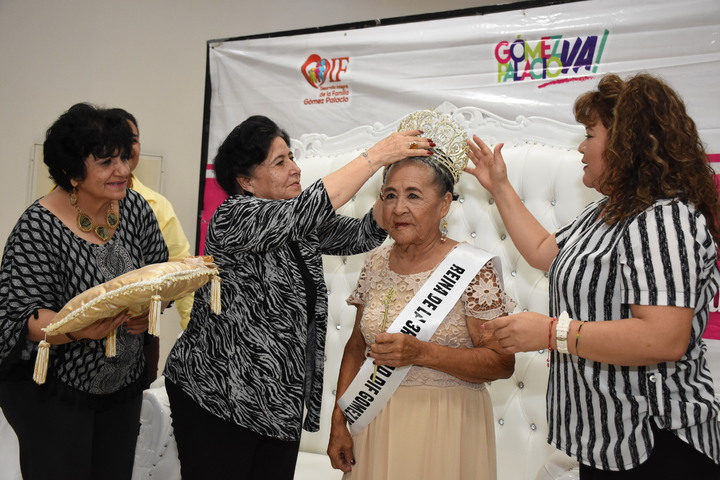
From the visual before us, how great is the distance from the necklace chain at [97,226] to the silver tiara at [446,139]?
1.02 metres

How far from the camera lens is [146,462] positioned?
9.57 ft

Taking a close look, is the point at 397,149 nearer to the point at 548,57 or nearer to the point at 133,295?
the point at 133,295

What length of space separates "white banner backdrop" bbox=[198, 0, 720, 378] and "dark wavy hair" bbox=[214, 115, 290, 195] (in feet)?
4.26

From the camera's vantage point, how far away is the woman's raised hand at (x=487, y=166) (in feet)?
8.20

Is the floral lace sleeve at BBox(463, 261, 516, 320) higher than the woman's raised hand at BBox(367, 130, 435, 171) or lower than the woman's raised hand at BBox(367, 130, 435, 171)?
lower

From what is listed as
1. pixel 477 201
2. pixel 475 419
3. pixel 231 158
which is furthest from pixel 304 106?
pixel 475 419

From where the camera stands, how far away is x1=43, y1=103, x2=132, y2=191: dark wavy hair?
2070mm

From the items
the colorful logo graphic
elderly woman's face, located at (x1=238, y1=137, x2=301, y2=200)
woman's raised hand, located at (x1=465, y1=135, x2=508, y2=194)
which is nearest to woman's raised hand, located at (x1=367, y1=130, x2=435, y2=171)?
elderly woman's face, located at (x1=238, y1=137, x2=301, y2=200)

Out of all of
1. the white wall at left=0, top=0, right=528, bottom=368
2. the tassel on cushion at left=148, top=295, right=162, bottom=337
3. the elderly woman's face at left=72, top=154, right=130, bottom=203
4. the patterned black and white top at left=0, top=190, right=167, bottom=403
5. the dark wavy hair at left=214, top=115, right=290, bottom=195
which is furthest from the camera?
the white wall at left=0, top=0, right=528, bottom=368

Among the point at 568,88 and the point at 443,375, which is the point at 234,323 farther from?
the point at 568,88

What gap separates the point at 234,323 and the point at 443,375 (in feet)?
2.11

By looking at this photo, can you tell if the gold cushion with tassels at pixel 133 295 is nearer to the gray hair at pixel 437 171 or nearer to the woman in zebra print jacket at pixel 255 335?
the woman in zebra print jacket at pixel 255 335

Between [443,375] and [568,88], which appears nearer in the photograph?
[443,375]

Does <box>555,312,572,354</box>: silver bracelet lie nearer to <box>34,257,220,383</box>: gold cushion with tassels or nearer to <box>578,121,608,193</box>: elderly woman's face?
<box>578,121,608,193</box>: elderly woman's face
